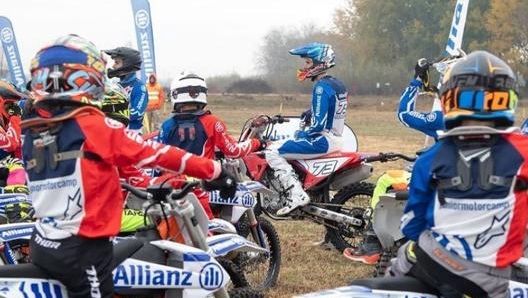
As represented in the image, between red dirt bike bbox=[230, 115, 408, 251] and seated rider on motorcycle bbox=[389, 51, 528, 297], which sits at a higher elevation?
seated rider on motorcycle bbox=[389, 51, 528, 297]

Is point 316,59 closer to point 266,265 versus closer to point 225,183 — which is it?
point 266,265

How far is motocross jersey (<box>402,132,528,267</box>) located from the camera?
3.66 meters

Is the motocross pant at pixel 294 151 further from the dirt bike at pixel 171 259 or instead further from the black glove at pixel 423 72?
the dirt bike at pixel 171 259

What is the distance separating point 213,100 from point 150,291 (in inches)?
1850

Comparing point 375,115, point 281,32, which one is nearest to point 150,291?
point 375,115

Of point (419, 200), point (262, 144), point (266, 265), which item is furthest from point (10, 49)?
point (419, 200)

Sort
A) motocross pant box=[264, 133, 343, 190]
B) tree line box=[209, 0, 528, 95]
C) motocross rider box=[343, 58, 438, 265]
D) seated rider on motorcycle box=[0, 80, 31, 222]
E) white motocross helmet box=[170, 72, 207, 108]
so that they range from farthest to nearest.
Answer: tree line box=[209, 0, 528, 95], motocross pant box=[264, 133, 343, 190], motocross rider box=[343, 58, 438, 265], white motocross helmet box=[170, 72, 207, 108], seated rider on motorcycle box=[0, 80, 31, 222]

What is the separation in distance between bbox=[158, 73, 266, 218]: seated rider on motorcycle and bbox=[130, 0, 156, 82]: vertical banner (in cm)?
1229

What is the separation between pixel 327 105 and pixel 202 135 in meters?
2.08

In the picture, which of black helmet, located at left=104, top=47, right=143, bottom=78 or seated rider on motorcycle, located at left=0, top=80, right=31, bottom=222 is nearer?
seated rider on motorcycle, located at left=0, top=80, right=31, bottom=222

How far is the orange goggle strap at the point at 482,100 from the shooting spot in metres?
3.70

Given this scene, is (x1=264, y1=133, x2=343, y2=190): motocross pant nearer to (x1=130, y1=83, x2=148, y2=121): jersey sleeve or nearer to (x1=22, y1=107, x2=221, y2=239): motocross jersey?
(x1=130, y1=83, x2=148, y2=121): jersey sleeve

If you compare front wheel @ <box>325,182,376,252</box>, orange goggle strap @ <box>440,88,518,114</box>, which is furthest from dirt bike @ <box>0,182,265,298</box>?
front wheel @ <box>325,182,376,252</box>

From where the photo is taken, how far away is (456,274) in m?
3.68
